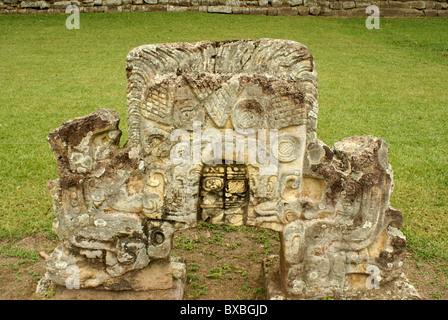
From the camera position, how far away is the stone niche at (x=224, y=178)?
2.70 metres

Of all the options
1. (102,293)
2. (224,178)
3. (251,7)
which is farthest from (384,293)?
(251,7)

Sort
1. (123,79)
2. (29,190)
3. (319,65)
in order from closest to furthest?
(29,190)
(123,79)
(319,65)

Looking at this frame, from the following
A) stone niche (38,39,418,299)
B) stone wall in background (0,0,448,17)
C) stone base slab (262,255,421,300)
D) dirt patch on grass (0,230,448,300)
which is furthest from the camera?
stone wall in background (0,0,448,17)

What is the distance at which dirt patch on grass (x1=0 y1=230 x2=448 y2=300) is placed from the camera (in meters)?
3.41

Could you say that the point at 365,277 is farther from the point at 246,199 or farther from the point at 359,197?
the point at 246,199

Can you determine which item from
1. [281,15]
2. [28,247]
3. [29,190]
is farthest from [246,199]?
[281,15]

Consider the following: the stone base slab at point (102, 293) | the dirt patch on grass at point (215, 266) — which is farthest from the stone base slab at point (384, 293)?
the stone base slab at point (102, 293)

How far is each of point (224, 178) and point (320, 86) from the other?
20.5ft

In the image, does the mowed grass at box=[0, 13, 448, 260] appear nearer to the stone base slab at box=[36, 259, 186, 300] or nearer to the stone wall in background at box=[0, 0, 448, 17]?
the stone wall in background at box=[0, 0, 448, 17]

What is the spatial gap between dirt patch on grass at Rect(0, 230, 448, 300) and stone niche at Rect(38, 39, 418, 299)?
1.35ft

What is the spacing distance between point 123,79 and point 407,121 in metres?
5.14

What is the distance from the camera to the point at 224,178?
9.39 ft

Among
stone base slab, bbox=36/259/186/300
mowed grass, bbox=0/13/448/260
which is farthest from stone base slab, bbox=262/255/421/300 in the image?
mowed grass, bbox=0/13/448/260

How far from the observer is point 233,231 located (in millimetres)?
4395
